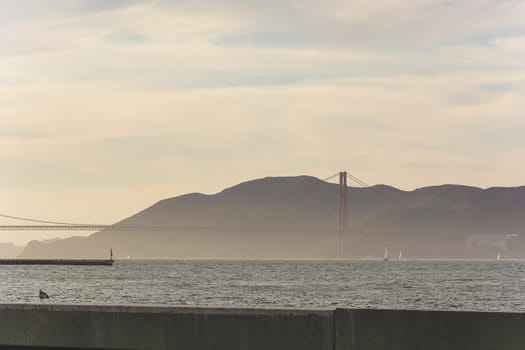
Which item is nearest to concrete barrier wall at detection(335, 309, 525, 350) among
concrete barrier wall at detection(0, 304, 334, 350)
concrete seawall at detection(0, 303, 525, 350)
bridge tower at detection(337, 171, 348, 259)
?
concrete seawall at detection(0, 303, 525, 350)

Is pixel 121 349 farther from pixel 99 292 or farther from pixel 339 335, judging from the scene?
pixel 99 292

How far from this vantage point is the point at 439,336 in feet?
31.9

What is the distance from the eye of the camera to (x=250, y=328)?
10.3 meters

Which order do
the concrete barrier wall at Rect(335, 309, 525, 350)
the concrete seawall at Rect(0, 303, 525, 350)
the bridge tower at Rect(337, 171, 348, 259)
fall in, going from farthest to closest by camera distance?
the bridge tower at Rect(337, 171, 348, 259), the concrete seawall at Rect(0, 303, 525, 350), the concrete barrier wall at Rect(335, 309, 525, 350)

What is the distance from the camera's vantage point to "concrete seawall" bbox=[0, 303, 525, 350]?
31.8ft

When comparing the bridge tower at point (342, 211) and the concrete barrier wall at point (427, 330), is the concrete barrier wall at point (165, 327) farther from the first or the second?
the bridge tower at point (342, 211)

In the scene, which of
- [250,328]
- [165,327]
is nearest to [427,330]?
[250,328]

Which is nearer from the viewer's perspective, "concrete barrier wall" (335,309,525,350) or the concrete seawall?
"concrete barrier wall" (335,309,525,350)

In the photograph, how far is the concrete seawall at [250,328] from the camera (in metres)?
9.68

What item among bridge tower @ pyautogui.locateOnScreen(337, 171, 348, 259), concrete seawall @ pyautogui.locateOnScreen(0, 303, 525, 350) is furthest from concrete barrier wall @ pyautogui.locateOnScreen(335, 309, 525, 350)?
bridge tower @ pyautogui.locateOnScreen(337, 171, 348, 259)

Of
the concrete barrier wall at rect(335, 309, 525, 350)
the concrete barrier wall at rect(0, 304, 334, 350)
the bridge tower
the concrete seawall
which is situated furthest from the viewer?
the bridge tower

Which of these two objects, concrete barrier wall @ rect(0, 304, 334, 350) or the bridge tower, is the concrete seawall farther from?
the bridge tower

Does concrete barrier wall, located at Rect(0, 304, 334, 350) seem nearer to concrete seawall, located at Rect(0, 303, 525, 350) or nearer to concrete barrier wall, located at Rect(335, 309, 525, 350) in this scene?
concrete seawall, located at Rect(0, 303, 525, 350)

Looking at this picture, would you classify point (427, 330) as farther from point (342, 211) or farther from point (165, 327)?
point (342, 211)
